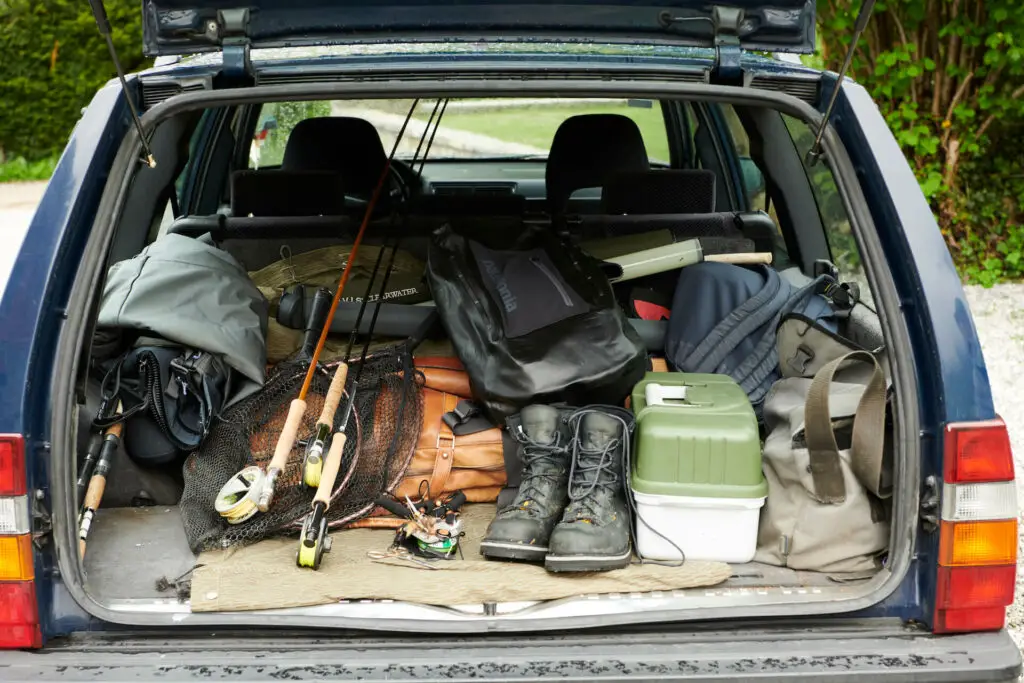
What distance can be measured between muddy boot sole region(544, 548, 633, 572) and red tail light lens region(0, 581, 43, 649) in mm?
932

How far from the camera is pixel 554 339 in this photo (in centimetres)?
260

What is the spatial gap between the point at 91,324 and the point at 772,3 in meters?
1.46

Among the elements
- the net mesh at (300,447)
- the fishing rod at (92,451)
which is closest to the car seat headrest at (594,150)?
the net mesh at (300,447)

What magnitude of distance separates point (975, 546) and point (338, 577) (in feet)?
3.86

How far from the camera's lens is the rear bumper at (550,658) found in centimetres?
166

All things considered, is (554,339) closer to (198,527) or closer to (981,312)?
(198,527)

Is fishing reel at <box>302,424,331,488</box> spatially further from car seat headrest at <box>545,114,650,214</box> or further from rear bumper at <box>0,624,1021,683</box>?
car seat headrest at <box>545,114,650,214</box>

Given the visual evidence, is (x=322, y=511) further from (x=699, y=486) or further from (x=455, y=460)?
(x=699, y=486)

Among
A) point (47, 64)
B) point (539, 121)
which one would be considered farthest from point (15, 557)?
point (47, 64)

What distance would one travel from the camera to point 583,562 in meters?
1.98

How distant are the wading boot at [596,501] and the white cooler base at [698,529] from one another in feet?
0.19

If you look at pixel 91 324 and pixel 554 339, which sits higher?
pixel 91 324

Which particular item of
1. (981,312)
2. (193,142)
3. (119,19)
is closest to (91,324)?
(193,142)

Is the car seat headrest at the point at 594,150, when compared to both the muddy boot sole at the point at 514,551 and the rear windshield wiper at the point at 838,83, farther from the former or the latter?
the muddy boot sole at the point at 514,551
